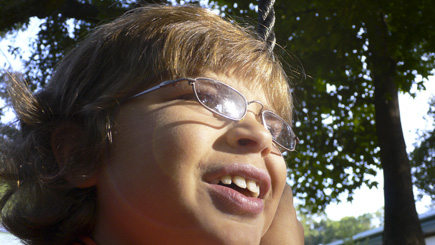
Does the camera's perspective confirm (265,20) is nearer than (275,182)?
No

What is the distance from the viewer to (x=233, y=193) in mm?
1305

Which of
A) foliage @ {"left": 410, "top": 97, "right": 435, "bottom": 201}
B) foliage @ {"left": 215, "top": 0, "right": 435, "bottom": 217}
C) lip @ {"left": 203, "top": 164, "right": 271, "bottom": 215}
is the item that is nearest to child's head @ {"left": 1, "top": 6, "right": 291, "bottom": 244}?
lip @ {"left": 203, "top": 164, "right": 271, "bottom": 215}

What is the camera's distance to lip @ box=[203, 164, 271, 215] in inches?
49.9

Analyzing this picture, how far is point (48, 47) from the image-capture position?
22.9 ft

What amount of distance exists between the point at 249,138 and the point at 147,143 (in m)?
0.32

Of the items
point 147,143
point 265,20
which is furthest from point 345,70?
point 147,143

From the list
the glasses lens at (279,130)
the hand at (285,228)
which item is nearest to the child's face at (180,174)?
the glasses lens at (279,130)

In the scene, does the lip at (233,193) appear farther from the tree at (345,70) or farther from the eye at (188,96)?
the tree at (345,70)

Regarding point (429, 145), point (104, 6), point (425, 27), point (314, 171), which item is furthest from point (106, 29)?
point (429, 145)

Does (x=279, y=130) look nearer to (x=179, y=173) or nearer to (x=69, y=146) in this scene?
(x=179, y=173)

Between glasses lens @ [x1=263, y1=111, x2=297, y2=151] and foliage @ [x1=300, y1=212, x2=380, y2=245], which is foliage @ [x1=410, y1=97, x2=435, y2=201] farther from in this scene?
foliage @ [x1=300, y1=212, x2=380, y2=245]

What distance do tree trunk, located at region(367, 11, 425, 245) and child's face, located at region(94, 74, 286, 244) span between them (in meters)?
5.31

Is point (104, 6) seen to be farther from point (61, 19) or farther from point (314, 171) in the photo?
point (314, 171)

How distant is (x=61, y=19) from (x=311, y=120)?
4484 millimetres
